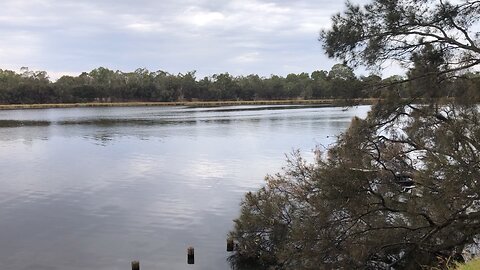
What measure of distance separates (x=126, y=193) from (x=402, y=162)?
53.3 ft

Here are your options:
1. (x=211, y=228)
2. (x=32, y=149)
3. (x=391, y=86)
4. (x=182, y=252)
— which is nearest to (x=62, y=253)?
(x=182, y=252)

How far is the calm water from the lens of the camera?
51.0ft

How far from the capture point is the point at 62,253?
15391mm

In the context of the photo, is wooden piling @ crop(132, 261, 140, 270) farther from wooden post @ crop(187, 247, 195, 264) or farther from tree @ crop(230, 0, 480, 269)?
tree @ crop(230, 0, 480, 269)

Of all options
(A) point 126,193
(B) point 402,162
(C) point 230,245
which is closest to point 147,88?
(A) point 126,193

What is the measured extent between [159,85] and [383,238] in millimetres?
112974

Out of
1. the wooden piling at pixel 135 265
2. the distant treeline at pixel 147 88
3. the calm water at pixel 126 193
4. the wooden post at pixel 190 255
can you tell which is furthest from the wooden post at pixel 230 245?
the distant treeline at pixel 147 88

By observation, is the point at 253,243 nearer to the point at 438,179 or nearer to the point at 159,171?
the point at 438,179

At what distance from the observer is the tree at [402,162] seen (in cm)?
816

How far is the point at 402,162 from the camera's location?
442 inches

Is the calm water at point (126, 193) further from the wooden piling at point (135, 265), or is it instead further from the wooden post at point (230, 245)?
the wooden piling at point (135, 265)

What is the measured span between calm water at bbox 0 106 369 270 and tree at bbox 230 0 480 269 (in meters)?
2.05

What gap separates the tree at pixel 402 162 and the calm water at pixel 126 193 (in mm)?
2053

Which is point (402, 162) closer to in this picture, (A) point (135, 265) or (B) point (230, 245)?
(B) point (230, 245)
